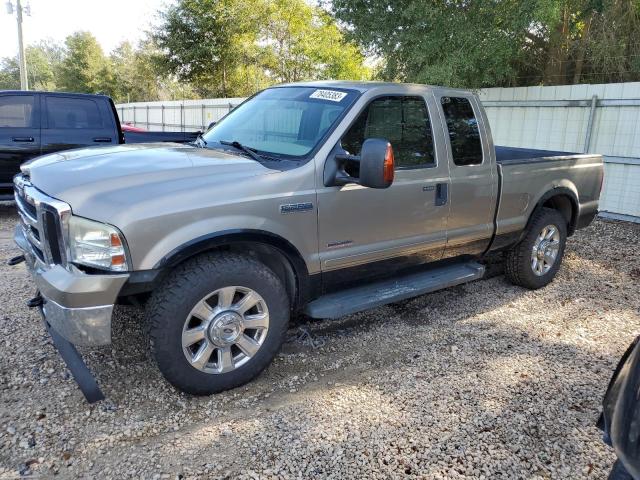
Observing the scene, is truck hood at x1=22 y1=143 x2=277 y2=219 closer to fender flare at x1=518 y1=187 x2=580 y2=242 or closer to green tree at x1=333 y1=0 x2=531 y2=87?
fender flare at x1=518 y1=187 x2=580 y2=242

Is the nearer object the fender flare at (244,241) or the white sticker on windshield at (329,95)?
the fender flare at (244,241)

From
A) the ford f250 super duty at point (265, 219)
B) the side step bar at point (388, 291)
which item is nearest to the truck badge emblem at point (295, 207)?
the ford f250 super duty at point (265, 219)

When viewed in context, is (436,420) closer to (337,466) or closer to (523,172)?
(337,466)

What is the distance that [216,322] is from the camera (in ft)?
10.2

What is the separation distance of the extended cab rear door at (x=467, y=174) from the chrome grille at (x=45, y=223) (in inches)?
113

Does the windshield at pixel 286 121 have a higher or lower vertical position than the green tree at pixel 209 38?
lower

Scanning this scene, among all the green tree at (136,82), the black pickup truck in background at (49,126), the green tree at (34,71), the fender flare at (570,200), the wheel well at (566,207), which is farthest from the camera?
the green tree at (34,71)

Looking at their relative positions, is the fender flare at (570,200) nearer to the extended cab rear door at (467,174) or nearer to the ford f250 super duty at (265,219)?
the ford f250 super duty at (265,219)

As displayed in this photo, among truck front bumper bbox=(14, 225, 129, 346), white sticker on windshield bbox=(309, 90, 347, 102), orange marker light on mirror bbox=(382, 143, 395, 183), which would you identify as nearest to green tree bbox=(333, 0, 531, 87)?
white sticker on windshield bbox=(309, 90, 347, 102)

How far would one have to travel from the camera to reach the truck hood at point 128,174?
284 cm

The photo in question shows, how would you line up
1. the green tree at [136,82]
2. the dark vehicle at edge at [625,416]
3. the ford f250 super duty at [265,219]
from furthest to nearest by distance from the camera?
1. the green tree at [136,82]
2. the ford f250 super duty at [265,219]
3. the dark vehicle at edge at [625,416]

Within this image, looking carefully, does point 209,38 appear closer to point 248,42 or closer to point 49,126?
point 248,42

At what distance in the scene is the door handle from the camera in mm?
4141

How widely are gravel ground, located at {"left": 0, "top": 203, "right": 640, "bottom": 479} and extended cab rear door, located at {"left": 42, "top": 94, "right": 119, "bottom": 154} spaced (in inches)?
157
